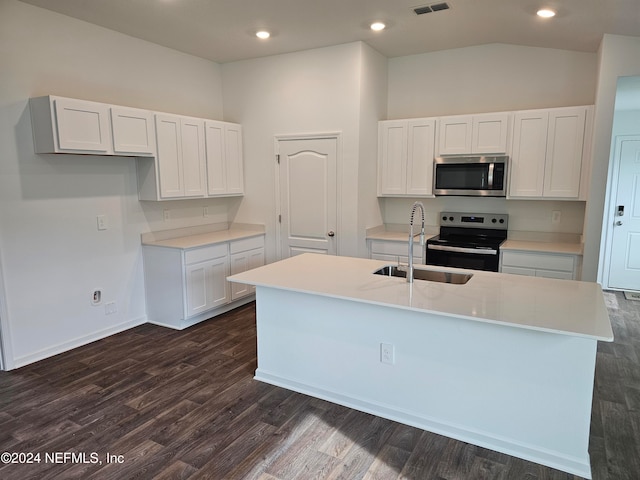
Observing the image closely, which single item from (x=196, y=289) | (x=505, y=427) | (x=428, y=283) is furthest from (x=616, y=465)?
(x=196, y=289)

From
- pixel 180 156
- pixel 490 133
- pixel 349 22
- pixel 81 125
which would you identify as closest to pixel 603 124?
pixel 490 133

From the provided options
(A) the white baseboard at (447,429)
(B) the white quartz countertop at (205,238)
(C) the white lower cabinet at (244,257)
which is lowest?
(A) the white baseboard at (447,429)

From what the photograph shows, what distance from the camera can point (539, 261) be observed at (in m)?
3.97

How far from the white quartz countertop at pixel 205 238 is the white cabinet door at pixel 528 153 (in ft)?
9.34

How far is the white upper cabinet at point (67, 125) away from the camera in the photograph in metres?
3.22

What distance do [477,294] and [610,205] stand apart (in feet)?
14.3

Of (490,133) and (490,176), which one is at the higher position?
(490,133)

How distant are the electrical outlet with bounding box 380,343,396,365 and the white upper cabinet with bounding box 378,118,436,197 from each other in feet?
7.95

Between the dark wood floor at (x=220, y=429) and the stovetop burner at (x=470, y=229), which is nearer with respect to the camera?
the dark wood floor at (x=220, y=429)

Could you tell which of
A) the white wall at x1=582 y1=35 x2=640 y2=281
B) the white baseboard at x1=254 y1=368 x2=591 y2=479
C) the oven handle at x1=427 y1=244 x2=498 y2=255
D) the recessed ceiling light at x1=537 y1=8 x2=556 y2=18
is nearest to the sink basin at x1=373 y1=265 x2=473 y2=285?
the white baseboard at x1=254 y1=368 x2=591 y2=479

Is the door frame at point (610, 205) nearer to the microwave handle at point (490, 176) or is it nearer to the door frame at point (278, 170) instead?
the microwave handle at point (490, 176)

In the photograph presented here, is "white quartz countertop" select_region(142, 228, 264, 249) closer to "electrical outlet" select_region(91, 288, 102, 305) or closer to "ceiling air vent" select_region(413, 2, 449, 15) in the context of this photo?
"electrical outlet" select_region(91, 288, 102, 305)

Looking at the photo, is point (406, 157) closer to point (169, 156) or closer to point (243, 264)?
point (243, 264)

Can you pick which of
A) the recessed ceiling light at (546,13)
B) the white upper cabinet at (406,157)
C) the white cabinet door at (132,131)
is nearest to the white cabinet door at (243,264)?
the white cabinet door at (132,131)
